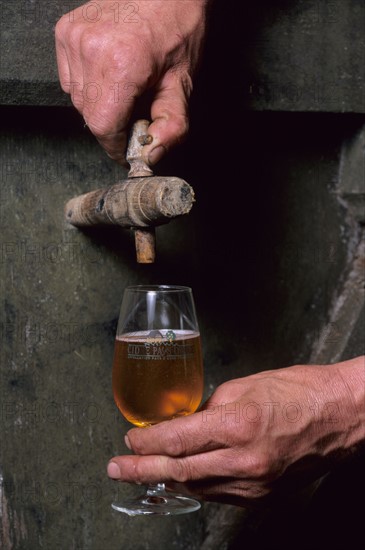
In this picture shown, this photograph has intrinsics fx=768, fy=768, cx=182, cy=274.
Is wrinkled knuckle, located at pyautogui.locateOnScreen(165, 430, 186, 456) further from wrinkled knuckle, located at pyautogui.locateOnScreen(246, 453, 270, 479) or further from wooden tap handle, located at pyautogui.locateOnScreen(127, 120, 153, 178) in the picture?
wooden tap handle, located at pyautogui.locateOnScreen(127, 120, 153, 178)

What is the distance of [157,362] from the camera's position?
44.5 inches

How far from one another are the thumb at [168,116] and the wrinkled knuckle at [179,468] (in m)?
0.46

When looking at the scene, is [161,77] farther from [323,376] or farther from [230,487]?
[230,487]

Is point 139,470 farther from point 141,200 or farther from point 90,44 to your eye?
point 90,44

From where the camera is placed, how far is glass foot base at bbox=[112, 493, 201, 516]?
3.88 feet

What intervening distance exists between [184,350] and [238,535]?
2.24ft

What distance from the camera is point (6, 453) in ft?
4.79

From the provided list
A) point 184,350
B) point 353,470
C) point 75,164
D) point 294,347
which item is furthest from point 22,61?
point 353,470

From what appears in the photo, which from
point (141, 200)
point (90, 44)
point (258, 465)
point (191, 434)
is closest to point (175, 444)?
point (191, 434)

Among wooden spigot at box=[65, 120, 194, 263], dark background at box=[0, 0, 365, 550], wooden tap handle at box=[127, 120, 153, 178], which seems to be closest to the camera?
wooden spigot at box=[65, 120, 194, 263]

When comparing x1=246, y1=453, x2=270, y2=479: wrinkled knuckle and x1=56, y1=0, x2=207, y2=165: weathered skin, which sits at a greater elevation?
x1=56, y1=0, x2=207, y2=165: weathered skin

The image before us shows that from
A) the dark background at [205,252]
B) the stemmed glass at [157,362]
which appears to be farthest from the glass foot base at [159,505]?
the dark background at [205,252]

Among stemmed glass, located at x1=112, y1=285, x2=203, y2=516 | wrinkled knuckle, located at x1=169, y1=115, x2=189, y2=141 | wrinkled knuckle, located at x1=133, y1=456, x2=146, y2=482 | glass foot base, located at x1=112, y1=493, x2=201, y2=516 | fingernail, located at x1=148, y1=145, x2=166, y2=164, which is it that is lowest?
glass foot base, located at x1=112, y1=493, x2=201, y2=516

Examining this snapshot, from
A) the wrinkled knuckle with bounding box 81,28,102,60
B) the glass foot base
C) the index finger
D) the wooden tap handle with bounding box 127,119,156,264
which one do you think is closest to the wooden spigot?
the wooden tap handle with bounding box 127,119,156,264
